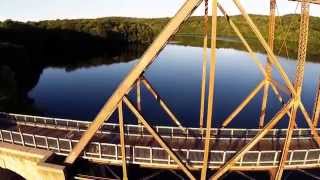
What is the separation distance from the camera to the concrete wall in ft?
67.9

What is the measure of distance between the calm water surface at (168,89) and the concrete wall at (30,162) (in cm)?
2357

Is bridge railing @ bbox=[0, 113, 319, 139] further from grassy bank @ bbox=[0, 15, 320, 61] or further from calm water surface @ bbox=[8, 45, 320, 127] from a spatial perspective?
grassy bank @ bbox=[0, 15, 320, 61]

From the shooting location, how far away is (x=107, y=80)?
73250 millimetres

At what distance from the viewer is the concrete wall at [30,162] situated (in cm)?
2069

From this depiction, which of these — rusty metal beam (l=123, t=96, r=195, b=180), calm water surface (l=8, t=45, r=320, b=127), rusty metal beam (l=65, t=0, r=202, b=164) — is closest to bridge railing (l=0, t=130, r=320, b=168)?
rusty metal beam (l=123, t=96, r=195, b=180)

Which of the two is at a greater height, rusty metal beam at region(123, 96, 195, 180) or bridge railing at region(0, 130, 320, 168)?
rusty metal beam at region(123, 96, 195, 180)

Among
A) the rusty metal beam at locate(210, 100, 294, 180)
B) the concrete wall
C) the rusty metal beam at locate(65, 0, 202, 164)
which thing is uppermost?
the rusty metal beam at locate(65, 0, 202, 164)

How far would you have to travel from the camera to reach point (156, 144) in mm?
22812

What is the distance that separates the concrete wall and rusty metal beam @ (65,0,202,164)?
5.95 feet

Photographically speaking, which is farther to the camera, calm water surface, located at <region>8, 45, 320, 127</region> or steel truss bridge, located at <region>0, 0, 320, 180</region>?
calm water surface, located at <region>8, 45, 320, 127</region>

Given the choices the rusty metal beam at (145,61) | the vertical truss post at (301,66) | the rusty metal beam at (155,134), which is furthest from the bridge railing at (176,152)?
the rusty metal beam at (145,61)

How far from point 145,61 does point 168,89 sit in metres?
45.6

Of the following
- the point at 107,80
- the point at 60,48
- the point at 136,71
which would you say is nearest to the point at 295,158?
the point at 136,71

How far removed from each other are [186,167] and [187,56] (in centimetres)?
9125
